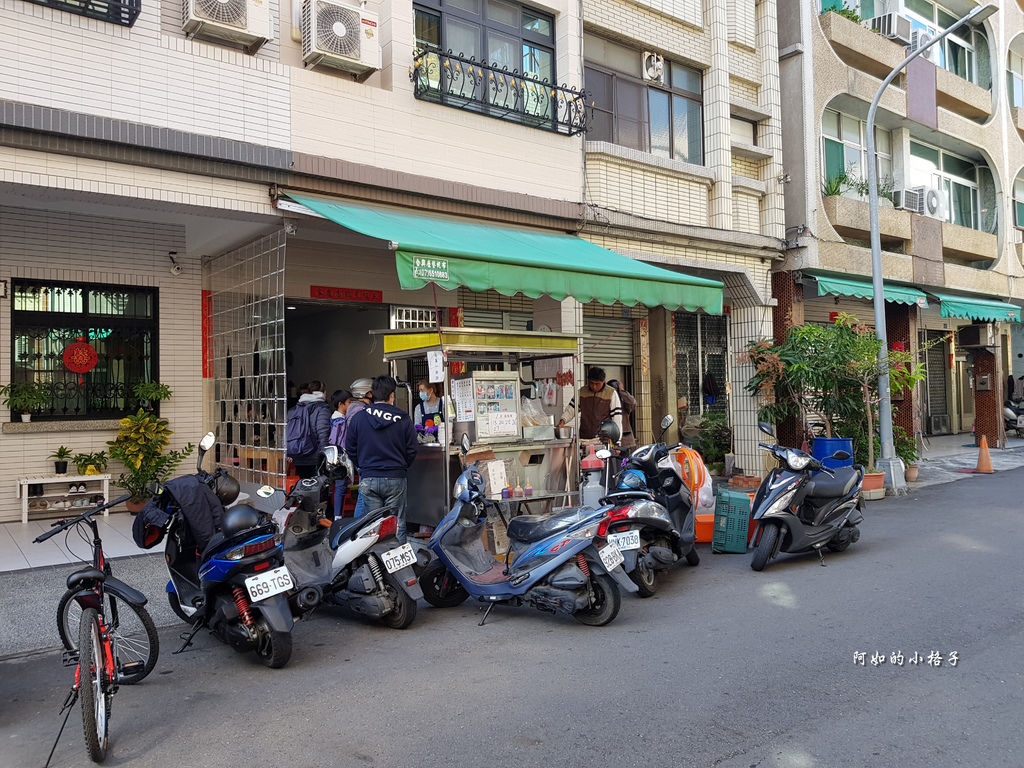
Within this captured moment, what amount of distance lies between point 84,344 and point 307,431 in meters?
3.05

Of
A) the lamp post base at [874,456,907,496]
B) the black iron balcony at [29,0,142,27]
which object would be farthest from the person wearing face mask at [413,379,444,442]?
the lamp post base at [874,456,907,496]

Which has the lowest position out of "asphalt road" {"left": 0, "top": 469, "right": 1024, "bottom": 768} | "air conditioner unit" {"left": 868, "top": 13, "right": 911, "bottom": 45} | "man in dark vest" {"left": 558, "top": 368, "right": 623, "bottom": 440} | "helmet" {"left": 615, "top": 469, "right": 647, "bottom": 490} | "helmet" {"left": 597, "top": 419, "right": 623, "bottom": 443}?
"asphalt road" {"left": 0, "top": 469, "right": 1024, "bottom": 768}

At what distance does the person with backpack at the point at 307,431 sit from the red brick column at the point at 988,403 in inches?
708

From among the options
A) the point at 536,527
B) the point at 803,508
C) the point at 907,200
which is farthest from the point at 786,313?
the point at 536,527

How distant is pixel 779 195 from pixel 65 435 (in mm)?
12292

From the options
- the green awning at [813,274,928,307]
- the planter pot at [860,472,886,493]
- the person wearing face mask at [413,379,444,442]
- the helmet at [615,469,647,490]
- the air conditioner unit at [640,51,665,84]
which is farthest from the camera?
the green awning at [813,274,928,307]

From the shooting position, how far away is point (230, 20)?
871 centimetres

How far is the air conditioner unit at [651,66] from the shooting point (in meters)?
13.5

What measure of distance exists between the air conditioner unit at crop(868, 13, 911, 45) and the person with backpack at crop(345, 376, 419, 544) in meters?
15.6

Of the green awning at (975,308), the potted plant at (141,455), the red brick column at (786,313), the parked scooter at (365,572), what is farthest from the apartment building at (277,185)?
the green awning at (975,308)

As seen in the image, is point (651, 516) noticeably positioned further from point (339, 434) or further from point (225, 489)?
point (339, 434)

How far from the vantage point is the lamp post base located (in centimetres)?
1271

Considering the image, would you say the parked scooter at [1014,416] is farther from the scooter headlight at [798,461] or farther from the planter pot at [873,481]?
the scooter headlight at [798,461]

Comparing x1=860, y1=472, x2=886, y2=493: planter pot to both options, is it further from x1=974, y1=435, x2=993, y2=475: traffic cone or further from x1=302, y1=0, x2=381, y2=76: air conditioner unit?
x1=302, y1=0, x2=381, y2=76: air conditioner unit
